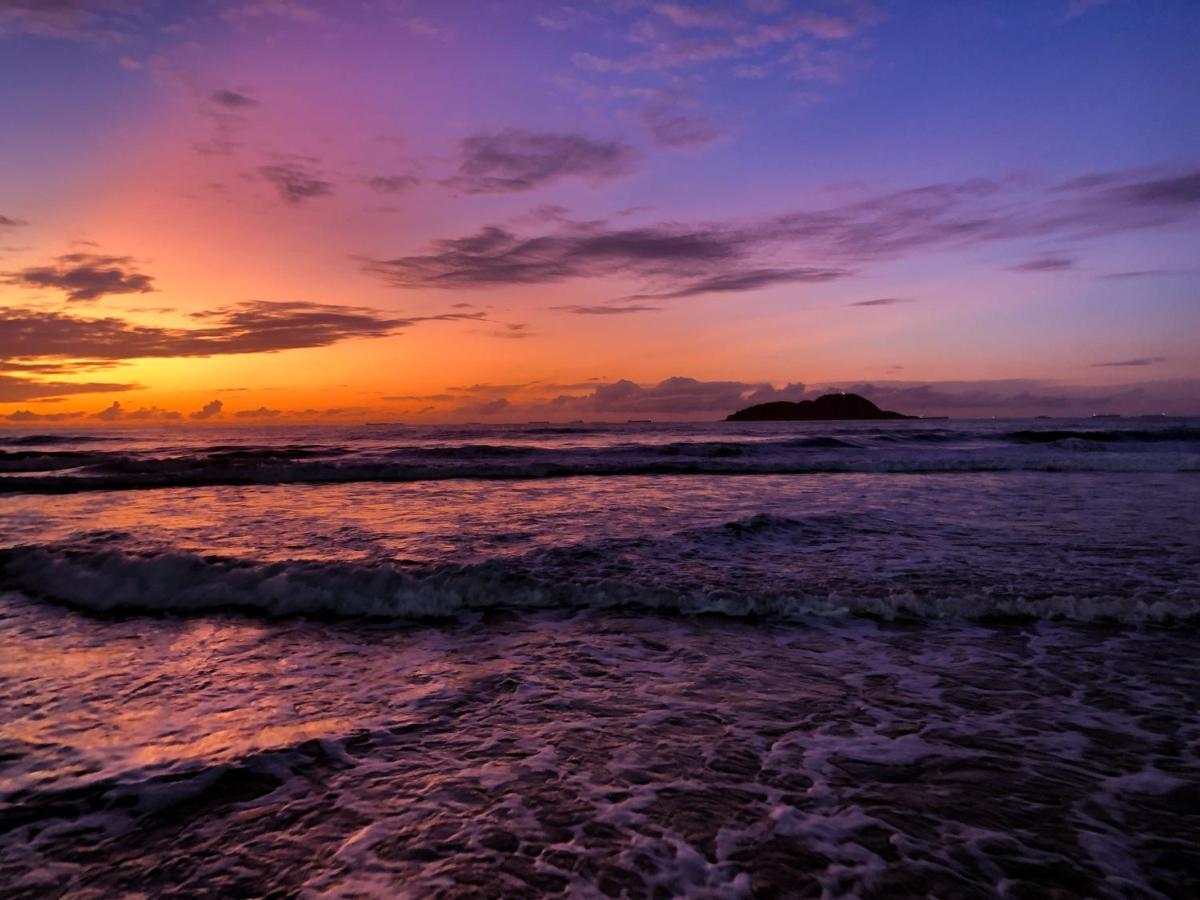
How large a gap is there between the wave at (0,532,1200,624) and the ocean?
0.16ft

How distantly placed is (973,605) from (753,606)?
9.05 ft

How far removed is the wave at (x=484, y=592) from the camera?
8.50 metres

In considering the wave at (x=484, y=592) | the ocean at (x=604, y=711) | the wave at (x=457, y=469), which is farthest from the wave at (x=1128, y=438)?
the wave at (x=484, y=592)

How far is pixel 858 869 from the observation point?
3688mm

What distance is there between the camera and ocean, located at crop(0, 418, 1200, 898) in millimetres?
3795

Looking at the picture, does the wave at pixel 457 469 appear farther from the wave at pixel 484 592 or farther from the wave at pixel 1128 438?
the wave at pixel 1128 438

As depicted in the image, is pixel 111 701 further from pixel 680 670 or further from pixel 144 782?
pixel 680 670

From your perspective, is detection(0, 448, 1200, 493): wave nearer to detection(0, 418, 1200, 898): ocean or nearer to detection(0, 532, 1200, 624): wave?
detection(0, 418, 1200, 898): ocean

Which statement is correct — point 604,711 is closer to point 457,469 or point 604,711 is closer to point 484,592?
point 484,592

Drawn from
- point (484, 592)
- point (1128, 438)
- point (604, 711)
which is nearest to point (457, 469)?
point (484, 592)

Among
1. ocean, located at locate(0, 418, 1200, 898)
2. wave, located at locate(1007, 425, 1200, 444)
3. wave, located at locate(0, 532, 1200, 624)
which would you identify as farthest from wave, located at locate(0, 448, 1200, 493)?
wave, located at locate(1007, 425, 1200, 444)

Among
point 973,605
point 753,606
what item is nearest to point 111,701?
point 753,606

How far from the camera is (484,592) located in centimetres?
950

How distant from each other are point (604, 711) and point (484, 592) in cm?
413
